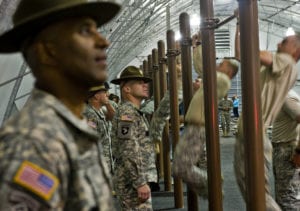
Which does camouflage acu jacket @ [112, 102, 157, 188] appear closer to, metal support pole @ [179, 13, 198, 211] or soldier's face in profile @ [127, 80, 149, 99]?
soldier's face in profile @ [127, 80, 149, 99]

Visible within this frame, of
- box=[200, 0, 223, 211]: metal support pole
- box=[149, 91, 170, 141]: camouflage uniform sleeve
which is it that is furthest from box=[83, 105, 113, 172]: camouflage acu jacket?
box=[200, 0, 223, 211]: metal support pole

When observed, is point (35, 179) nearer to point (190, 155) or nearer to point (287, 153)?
point (190, 155)

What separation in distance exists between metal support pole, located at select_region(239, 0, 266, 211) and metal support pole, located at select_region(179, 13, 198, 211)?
1747 mm

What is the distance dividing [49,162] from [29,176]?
6 centimetres

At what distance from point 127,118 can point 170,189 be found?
300 centimetres

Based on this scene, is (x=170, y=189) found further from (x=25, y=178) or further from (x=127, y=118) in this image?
(x=25, y=178)

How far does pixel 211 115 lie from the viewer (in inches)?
123

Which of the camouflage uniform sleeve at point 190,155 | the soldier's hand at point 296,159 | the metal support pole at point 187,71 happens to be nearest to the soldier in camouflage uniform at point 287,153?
the soldier's hand at point 296,159

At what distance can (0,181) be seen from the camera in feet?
3.41

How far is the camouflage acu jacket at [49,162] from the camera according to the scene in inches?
40.3

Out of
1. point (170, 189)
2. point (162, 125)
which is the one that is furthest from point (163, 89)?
point (170, 189)

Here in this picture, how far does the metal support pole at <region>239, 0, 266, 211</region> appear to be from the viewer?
2344 mm

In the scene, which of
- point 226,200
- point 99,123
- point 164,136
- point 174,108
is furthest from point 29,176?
point 164,136

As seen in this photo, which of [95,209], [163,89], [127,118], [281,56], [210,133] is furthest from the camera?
[163,89]
